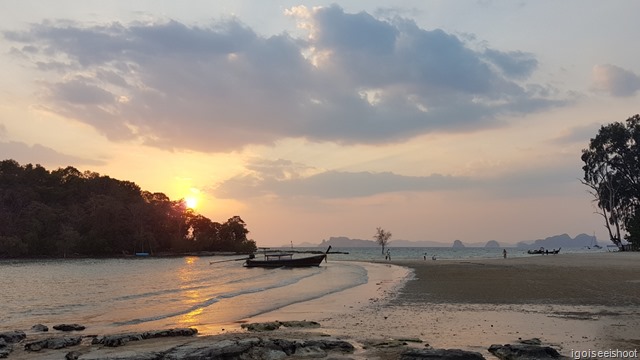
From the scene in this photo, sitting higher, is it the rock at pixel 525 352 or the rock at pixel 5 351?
the rock at pixel 525 352

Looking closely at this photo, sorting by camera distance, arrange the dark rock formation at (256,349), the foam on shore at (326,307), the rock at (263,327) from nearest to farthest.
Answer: the dark rock formation at (256,349)
the rock at (263,327)
the foam on shore at (326,307)

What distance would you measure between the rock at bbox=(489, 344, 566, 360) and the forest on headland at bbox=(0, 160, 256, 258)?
12171 centimetres

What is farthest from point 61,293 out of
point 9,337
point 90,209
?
point 90,209

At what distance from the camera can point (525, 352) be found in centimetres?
931

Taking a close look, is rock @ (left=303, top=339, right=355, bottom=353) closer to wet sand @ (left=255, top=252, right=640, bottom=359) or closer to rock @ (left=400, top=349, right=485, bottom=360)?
wet sand @ (left=255, top=252, right=640, bottom=359)

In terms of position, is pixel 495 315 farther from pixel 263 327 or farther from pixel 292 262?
pixel 292 262

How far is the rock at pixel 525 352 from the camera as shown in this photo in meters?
9.14

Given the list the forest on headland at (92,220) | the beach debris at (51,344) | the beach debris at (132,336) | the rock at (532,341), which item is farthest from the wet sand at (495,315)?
the forest on headland at (92,220)

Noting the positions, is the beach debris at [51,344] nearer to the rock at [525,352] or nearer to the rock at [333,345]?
the rock at [333,345]

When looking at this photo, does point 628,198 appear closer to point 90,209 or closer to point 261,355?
point 261,355

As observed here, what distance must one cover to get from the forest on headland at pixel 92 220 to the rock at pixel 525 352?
4792 inches

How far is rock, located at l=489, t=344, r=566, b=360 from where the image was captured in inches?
360

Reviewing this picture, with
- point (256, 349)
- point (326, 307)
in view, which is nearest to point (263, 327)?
point (256, 349)

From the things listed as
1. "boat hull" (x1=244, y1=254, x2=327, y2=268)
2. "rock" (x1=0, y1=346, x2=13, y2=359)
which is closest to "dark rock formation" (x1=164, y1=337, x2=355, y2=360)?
"rock" (x1=0, y1=346, x2=13, y2=359)
